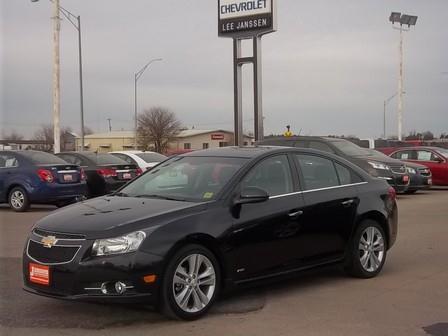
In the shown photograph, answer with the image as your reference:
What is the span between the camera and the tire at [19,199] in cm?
1410

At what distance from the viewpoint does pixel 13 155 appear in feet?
47.9

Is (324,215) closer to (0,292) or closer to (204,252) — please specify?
(204,252)

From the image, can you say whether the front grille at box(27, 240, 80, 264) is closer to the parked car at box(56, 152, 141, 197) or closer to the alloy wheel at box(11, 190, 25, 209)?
the alloy wheel at box(11, 190, 25, 209)

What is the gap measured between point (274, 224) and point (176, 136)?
82.6 m

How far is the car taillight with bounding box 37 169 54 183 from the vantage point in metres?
14.0

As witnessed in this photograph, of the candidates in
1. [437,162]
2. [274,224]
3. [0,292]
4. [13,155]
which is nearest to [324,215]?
[274,224]

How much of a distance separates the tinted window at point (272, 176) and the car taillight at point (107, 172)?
983cm

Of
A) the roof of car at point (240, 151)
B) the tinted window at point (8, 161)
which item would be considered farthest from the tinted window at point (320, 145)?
the roof of car at point (240, 151)

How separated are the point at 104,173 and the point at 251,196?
34.7ft

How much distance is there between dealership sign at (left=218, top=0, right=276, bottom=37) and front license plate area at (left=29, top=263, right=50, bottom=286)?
73.7 feet

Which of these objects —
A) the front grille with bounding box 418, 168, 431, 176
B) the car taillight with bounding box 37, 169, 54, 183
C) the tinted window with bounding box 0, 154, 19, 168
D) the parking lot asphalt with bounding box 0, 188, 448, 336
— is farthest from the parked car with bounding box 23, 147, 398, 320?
the front grille with bounding box 418, 168, 431, 176

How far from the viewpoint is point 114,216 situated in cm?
541

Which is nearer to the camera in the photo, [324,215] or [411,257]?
[324,215]

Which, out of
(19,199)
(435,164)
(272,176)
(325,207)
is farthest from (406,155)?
(272,176)
